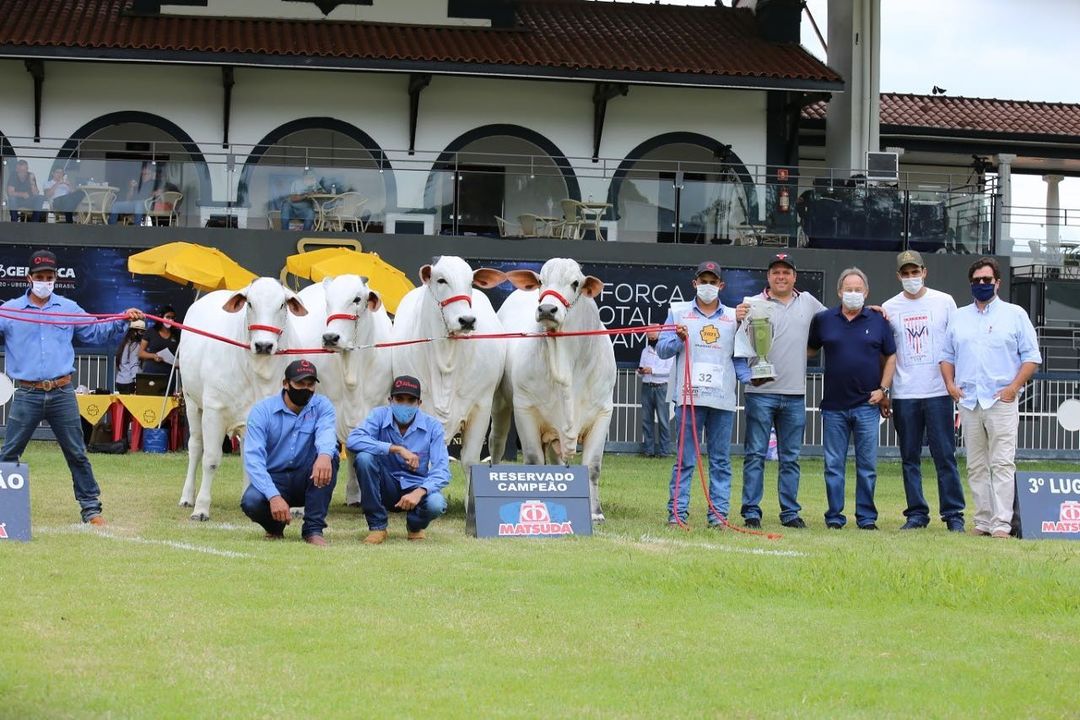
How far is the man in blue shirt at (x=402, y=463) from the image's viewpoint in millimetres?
12141

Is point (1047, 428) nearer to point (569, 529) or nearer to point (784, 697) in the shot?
point (569, 529)

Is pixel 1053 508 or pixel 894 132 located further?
pixel 894 132

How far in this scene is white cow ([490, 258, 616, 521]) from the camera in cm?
1387

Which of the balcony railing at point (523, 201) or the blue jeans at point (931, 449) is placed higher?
the balcony railing at point (523, 201)

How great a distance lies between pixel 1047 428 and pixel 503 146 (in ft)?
46.6

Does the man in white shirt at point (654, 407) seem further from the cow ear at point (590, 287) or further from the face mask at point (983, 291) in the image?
the face mask at point (983, 291)

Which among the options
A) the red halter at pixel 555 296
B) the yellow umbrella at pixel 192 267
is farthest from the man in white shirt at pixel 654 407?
the red halter at pixel 555 296

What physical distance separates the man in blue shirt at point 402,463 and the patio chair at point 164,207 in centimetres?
1661

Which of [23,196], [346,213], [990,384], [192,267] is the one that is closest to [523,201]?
[346,213]

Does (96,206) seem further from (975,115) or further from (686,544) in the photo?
(975,115)

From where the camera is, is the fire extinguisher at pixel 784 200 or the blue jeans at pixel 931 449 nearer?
the blue jeans at pixel 931 449

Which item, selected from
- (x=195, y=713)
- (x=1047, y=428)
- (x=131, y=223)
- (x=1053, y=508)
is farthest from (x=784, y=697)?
(x=131, y=223)

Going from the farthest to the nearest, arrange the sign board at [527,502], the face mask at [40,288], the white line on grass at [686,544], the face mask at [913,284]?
the face mask at [913,284], the face mask at [40,288], the sign board at [527,502], the white line on grass at [686,544]

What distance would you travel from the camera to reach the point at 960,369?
1349 cm
